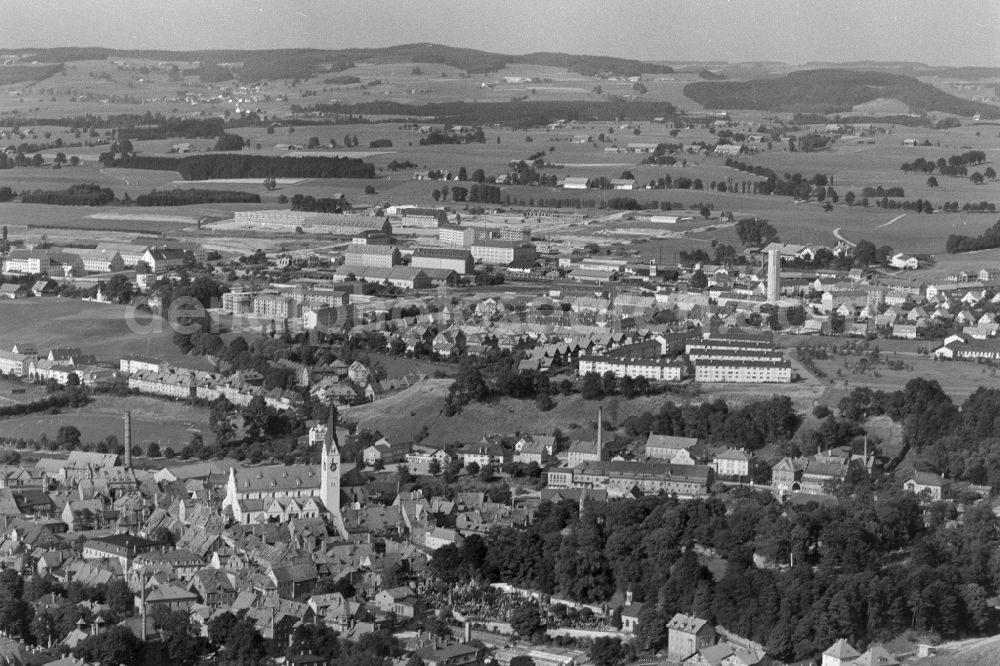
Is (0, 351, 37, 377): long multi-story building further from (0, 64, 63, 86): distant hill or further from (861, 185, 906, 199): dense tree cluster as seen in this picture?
(0, 64, 63, 86): distant hill

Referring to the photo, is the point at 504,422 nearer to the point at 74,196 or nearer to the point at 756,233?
the point at 756,233

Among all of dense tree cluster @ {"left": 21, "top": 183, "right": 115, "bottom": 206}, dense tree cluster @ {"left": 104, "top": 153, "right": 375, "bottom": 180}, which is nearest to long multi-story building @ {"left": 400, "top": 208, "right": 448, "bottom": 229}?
dense tree cluster @ {"left": 21, "top": 183, "right": 115, "bottom": 206}

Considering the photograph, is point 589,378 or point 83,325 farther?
point 83,325

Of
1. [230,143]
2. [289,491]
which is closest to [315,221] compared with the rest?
[230,143]

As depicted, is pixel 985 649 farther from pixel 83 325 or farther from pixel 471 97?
pixel 471 97

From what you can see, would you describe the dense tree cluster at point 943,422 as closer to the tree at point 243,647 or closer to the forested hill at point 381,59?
the tree at point 243,647

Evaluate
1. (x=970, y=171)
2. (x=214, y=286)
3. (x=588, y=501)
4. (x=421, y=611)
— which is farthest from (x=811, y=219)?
(x=421, y=611)
